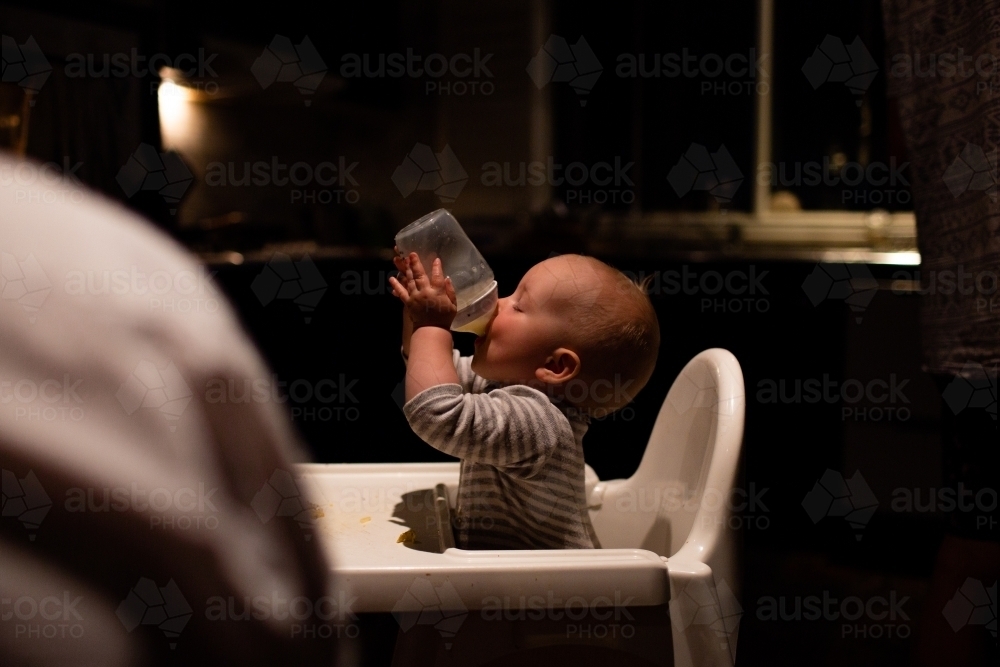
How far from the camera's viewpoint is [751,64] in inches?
120

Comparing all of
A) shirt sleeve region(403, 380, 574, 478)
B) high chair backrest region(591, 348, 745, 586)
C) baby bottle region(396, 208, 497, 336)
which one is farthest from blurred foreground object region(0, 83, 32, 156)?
high chair backrest region(591, 348, 745, 586)

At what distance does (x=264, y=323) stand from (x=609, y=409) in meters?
1.35

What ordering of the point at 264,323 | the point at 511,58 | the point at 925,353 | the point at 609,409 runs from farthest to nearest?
1. the point at 511,58
2. the point at 264,323
3. the point at 925,353
4. the point at 609,409

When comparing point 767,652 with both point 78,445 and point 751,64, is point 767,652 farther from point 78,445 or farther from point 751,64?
point 751,64

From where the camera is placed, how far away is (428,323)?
0.83 m

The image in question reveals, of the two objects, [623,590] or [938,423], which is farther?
[938,423]

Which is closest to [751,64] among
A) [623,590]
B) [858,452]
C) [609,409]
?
[858,452]

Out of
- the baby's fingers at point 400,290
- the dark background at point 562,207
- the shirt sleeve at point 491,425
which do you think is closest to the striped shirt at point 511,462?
the shirt sleeve at point 491,425

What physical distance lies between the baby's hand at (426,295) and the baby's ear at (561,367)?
0.12 metres

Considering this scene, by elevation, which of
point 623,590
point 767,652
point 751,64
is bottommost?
point 767,652

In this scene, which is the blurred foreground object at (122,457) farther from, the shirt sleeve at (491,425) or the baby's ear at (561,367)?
the baby's ear at (561,367)

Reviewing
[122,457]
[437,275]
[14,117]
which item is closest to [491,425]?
[437,275]

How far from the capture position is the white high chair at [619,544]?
68cm

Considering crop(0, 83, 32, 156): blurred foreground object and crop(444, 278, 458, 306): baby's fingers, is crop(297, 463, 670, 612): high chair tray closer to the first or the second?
crop(444, 278, 458, 306): baby's fingers
